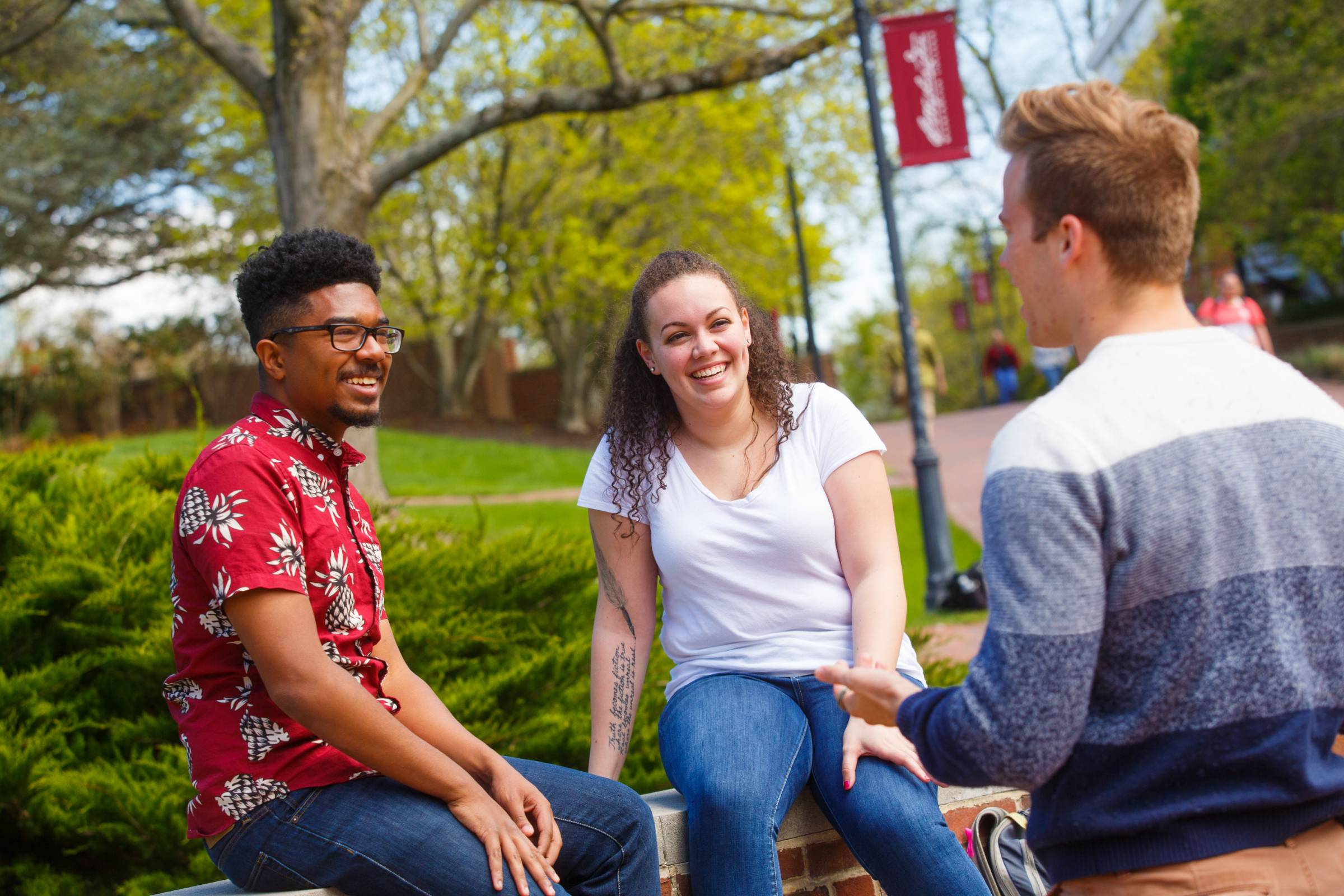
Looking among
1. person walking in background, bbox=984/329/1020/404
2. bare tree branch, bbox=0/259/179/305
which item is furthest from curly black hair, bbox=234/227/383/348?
person walking in background, bbox=984/329/1020/404

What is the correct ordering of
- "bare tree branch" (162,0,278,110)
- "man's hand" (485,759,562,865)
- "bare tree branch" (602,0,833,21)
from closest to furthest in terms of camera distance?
"man's hand" (485,759,562,865) → "bare tree branch" (162,0,278,110) → "bare tree branch" (602,0,833,21)

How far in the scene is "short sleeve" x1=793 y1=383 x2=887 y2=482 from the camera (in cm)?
277

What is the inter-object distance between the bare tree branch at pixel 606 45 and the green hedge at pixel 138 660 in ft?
18.4

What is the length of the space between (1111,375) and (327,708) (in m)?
1.43

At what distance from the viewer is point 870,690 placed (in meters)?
1.75

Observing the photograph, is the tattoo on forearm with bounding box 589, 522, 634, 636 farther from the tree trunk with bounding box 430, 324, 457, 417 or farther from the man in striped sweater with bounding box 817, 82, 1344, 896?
the tree trunk with bounding box 430, 324, 457, 417

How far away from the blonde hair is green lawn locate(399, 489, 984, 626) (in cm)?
654

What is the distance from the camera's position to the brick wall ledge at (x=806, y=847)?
8.50 feet

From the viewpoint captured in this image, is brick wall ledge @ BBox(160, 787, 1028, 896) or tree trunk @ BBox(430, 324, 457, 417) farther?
tree trunk @ BBox(430, 324, 457, 417)

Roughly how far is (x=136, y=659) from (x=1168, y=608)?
9.93ft

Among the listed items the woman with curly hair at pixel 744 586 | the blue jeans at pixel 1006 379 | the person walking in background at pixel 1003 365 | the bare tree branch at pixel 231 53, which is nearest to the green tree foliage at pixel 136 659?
the woman with curly hair at pixel 744 586

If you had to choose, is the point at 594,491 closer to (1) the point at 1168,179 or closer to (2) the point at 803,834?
(2) the point at 803,834

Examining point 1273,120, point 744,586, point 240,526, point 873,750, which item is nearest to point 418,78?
point 744,586

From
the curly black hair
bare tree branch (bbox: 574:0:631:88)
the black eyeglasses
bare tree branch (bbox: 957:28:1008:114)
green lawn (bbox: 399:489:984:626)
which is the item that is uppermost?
bare tree branch (bbox: 957:28:1008:114)
